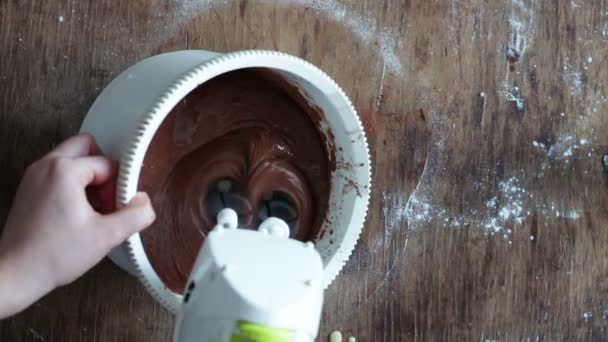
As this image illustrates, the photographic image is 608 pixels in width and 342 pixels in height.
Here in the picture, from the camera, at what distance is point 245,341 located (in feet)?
1.50

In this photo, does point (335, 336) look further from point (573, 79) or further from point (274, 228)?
point (573, 79)

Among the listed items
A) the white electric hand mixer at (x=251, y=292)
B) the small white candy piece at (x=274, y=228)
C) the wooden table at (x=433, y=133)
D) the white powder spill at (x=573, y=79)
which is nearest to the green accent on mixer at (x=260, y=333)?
the white electric hand mixer at (x=251, y=292)

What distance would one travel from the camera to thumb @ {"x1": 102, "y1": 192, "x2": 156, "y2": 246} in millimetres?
503

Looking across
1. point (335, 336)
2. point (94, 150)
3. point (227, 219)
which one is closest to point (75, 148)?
point (94, 150)

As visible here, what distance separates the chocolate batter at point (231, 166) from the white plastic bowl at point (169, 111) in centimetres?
2

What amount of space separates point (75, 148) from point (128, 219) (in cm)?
9

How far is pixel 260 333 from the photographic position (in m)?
0.45

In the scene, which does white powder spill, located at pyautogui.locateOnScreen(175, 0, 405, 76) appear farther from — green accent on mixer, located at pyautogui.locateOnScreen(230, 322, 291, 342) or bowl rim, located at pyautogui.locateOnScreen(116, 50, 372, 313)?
green accent on mixer, located at pyautogui.locateOnScreen(230, 322, 291, 342)

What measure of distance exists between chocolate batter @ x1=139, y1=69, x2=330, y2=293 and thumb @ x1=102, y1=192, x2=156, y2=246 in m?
0.07

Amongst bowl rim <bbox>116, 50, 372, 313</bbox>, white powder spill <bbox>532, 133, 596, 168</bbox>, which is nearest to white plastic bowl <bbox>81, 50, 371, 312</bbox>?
bowl rim <bbox>116, 50, 372, 313</bbox>

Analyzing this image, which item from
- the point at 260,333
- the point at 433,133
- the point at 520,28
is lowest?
the point at 260,333

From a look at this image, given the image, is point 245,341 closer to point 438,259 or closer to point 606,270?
point 438,259

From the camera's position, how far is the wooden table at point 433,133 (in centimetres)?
66

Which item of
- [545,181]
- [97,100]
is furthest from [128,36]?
[545,181]
